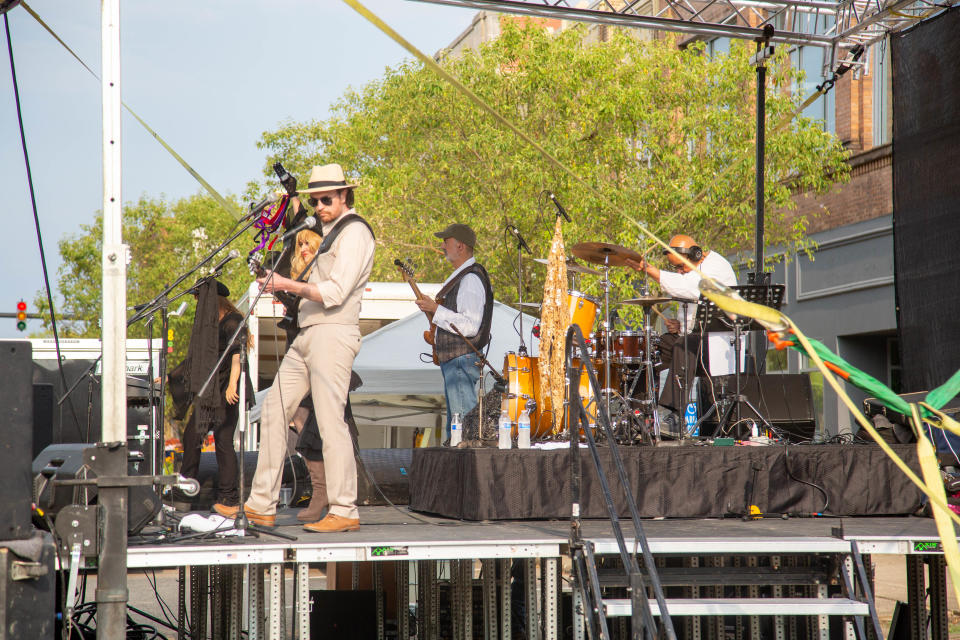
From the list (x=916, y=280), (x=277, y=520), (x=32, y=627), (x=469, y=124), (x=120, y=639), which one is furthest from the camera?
(x=469, y=124)

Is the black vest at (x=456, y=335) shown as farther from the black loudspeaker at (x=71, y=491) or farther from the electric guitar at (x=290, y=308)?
the black loudspeaker at (x=71, y=491)

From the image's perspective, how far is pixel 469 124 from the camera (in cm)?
1956

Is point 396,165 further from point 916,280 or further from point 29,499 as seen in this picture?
point 29,499

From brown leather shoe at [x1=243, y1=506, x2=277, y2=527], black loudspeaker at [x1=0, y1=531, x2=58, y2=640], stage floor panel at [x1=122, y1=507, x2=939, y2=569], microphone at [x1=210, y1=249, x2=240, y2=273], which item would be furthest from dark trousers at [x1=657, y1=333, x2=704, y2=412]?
black loudspeaker at [x1=0, y1=531, x2=58, y2=640]

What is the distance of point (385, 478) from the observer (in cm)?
839

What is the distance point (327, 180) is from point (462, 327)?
2189 mm

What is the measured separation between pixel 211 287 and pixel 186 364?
37.5 inches

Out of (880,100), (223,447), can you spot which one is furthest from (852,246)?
(223,447)

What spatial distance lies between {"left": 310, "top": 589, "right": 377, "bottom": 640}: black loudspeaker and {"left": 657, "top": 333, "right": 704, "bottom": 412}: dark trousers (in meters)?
3.13

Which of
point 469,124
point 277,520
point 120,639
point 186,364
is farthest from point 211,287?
point 469,124

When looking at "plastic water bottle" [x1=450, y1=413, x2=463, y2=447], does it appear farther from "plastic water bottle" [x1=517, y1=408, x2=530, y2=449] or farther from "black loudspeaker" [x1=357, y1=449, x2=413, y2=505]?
"black loudspeaker" [x1=357, y1=449, x2=413, y2=505]

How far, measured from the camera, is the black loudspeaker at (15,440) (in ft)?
13.5

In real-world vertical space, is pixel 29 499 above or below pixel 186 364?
below

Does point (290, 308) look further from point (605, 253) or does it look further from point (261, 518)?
point (605, 253)
